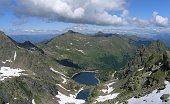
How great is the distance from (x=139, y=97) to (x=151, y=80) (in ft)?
203

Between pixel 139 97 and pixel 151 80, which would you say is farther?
pixel 151 80

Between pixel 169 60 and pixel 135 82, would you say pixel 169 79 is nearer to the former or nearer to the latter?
pixel 169 60

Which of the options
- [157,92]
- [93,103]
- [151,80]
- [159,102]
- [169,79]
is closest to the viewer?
[159,102]

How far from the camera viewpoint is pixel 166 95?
97.2 m

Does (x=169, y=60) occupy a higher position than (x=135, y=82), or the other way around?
(x=169, y=60)

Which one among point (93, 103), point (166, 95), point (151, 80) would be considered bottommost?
point (93, 103)

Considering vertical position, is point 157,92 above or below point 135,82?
above

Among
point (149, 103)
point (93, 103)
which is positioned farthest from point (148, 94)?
point (93, 103)

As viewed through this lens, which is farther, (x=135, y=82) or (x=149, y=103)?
(x=135, y=82)

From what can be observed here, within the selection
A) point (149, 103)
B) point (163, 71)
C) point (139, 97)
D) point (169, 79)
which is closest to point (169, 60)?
point (163, 71)

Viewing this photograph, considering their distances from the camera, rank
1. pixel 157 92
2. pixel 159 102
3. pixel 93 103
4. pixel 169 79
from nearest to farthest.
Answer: pixel 159 102 → pixel 157 92 → pixel 169 79 → pixel 93 103

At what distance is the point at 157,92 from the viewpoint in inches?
4350

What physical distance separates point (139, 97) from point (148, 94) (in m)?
3.64

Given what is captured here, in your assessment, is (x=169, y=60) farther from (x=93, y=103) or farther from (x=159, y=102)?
(x=159, y=102)
